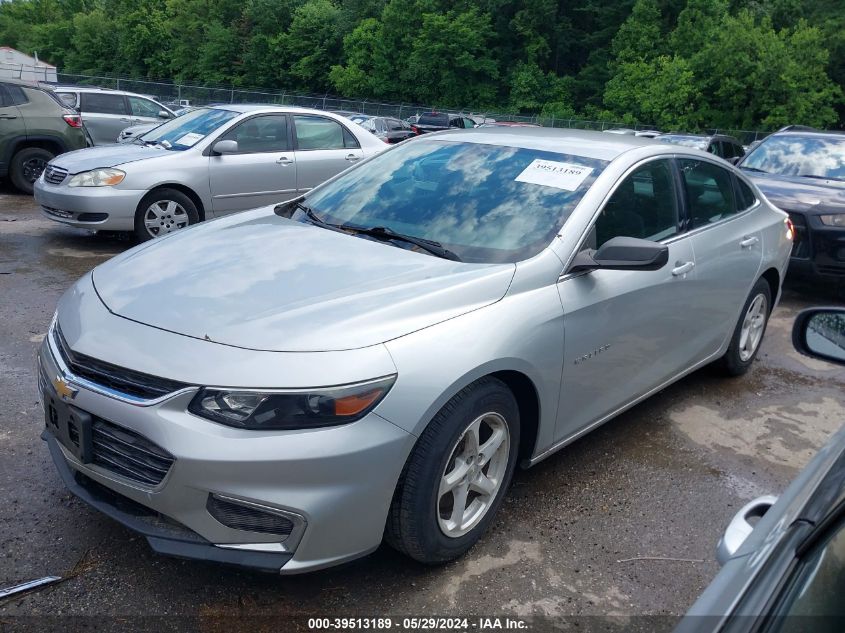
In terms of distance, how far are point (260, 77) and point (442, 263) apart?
215 ft

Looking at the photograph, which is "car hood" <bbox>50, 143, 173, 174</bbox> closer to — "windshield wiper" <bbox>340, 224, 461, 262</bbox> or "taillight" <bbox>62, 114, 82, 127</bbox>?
"taillight" <bbox>62, 114, 82, 127</bbox>

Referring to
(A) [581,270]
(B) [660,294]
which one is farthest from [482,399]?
(B) [660,294]

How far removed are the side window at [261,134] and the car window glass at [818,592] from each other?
25.8 feet

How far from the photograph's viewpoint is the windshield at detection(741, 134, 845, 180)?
837cm

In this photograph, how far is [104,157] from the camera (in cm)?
783

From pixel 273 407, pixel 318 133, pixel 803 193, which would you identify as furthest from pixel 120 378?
pixel 803 193

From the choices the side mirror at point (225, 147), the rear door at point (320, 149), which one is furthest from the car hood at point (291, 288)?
the rear door at point (320, 149)

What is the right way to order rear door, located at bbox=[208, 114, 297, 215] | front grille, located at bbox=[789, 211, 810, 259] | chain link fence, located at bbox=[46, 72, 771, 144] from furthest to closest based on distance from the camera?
chain link fence, located at bbox=[46, 72, 771, 144] → rear door, located at bbox=[208, 114, 297, 215] → front grille, located at bbox=[789, 211, 810, 259]

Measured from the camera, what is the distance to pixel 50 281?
21.5ft

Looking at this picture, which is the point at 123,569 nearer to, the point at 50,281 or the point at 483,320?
the point at 483,320

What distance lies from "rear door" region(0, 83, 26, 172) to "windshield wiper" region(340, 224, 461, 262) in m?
8.89

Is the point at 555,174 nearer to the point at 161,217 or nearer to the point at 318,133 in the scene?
the point at 161,217

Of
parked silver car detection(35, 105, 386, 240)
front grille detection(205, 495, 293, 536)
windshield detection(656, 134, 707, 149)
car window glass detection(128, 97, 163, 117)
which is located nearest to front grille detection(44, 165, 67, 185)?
parked silver car detection(35, 105, 386, 240)

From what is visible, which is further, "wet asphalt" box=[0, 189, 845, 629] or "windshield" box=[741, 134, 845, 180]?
"windshield" box=[741, 134, 845, 180]
